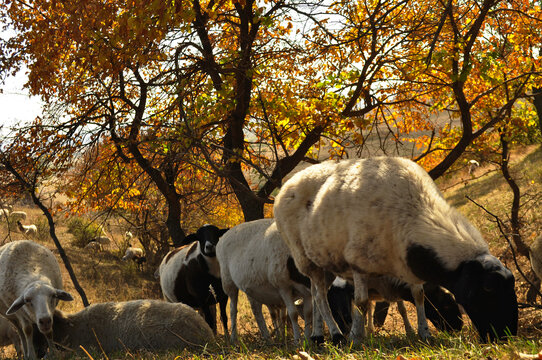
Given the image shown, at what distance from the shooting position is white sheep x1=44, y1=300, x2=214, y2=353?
290 inches

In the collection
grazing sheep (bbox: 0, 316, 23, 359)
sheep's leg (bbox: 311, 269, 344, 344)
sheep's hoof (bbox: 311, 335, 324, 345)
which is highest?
sheep's leg (bbox: 311, 269, 344, 344)

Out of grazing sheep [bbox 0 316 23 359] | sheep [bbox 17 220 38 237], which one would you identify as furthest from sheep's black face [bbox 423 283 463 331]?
sheep [bbox 17 220 38 237]

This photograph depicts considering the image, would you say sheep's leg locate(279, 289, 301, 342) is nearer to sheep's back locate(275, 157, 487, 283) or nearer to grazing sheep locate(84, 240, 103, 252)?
sheep's back locate(275, 157, 487, 283)

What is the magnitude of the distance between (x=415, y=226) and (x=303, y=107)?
4.81 meters

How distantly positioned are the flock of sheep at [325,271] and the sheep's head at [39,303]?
18 millimetres

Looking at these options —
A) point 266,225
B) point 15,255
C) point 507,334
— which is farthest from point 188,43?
point 507,334

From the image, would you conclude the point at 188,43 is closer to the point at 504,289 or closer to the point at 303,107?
the point at 303,107

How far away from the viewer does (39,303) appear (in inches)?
313

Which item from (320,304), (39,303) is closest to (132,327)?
(39,303)

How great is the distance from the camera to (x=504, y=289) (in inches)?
173

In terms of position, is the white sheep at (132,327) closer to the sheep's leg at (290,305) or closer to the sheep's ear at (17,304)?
the sheep's ear at (17,304)

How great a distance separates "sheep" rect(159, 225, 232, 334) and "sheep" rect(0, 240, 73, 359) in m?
1.91

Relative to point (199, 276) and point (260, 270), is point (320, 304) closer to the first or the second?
point (260, 270)

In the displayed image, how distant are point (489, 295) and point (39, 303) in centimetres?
601
